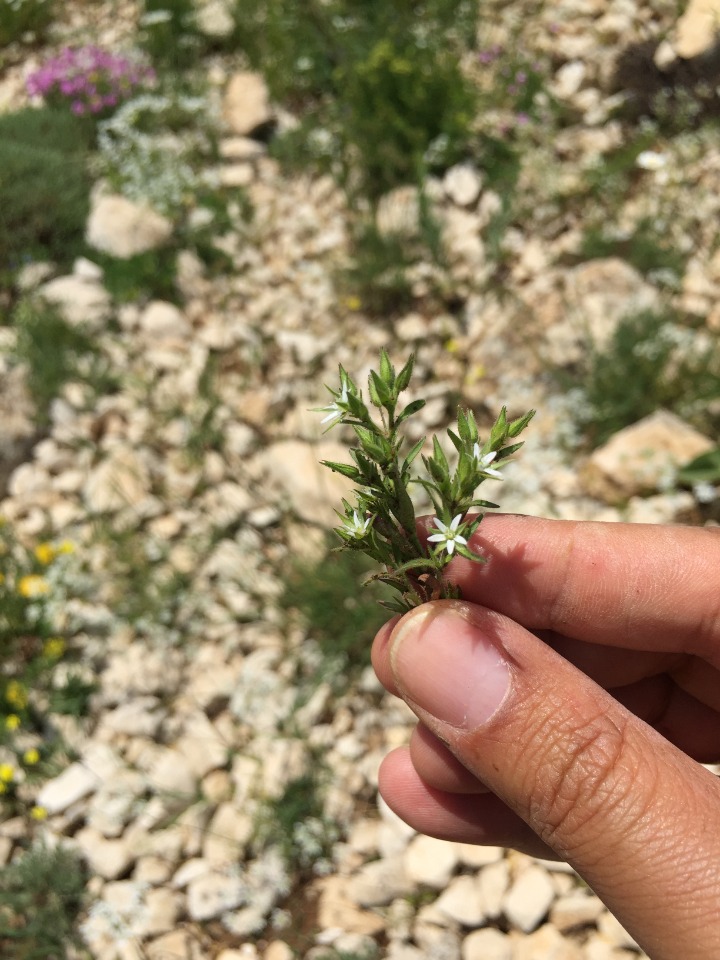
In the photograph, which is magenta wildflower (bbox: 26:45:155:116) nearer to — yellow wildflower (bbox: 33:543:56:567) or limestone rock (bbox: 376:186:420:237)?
limestone rock (bbox: 376:186:420:237)

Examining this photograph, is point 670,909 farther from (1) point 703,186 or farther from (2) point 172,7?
(2) point 172,7

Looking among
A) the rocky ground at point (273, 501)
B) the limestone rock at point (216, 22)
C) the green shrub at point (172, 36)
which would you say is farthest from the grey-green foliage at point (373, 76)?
the green shrub at point (172, 36)

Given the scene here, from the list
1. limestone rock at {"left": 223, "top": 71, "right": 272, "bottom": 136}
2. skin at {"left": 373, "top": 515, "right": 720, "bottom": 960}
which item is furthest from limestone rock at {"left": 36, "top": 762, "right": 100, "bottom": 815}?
limestone rock at {"left": 223, "top": 71, "right": 272, "bottom": 136}

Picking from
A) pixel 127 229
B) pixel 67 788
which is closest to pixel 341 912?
pixel 67 788

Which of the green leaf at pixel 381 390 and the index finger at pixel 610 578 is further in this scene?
the index finger at pixel 610 578

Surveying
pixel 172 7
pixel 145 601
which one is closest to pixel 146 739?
pixel 145 601

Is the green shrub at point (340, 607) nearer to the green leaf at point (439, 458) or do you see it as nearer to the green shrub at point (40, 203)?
the green leaf at point (439, 458)
